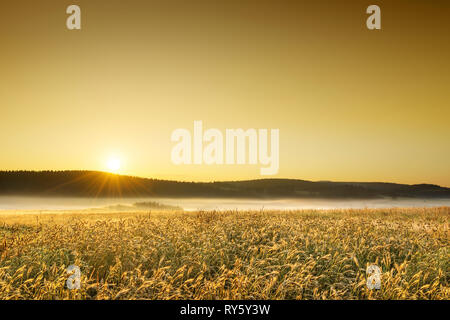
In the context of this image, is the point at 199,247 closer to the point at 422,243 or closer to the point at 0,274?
the point at 0,274

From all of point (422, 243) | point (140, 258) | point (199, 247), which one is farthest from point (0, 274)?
point (422, 243)

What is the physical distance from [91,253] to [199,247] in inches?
103

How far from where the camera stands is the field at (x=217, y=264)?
6.16 meters

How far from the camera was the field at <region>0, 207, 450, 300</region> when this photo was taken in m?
6.16

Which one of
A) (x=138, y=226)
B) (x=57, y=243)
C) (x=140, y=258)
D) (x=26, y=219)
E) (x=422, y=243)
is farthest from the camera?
(x=26, y=219)

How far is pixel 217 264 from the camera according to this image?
26.9 feet

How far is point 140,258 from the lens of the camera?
26.5 ft

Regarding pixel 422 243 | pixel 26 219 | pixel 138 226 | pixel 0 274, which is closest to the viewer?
pixel 0 274

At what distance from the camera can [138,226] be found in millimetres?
11352
